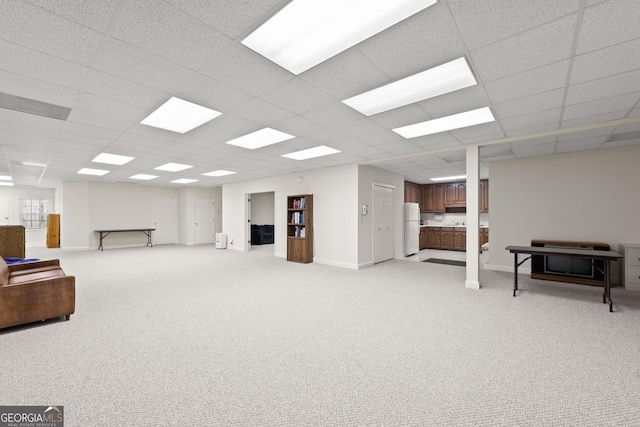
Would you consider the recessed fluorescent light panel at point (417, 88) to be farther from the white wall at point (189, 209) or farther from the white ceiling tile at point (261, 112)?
the white wall at point (189, 209)

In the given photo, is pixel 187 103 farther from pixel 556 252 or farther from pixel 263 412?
pixel 556 252

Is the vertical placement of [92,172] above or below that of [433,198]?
above

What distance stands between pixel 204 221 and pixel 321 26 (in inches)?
423

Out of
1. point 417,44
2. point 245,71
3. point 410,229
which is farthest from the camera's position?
point 410,229

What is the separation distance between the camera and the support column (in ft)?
14.9

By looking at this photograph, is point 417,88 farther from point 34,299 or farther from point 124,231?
point 124,231

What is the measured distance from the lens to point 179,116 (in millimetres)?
3365

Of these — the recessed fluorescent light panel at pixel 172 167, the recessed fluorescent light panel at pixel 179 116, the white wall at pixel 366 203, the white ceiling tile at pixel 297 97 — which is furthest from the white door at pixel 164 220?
the white ceiling tile at pixel 297 97

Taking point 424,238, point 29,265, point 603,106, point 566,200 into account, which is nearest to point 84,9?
point 29,265

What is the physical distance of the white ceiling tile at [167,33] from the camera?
63.8 inches

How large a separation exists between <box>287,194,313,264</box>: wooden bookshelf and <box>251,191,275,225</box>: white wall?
4996 millimetres

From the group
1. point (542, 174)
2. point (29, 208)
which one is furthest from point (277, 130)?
point (29, 208)

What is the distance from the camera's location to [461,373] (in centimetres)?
208

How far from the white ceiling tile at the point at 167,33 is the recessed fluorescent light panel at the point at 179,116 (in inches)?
35.2
